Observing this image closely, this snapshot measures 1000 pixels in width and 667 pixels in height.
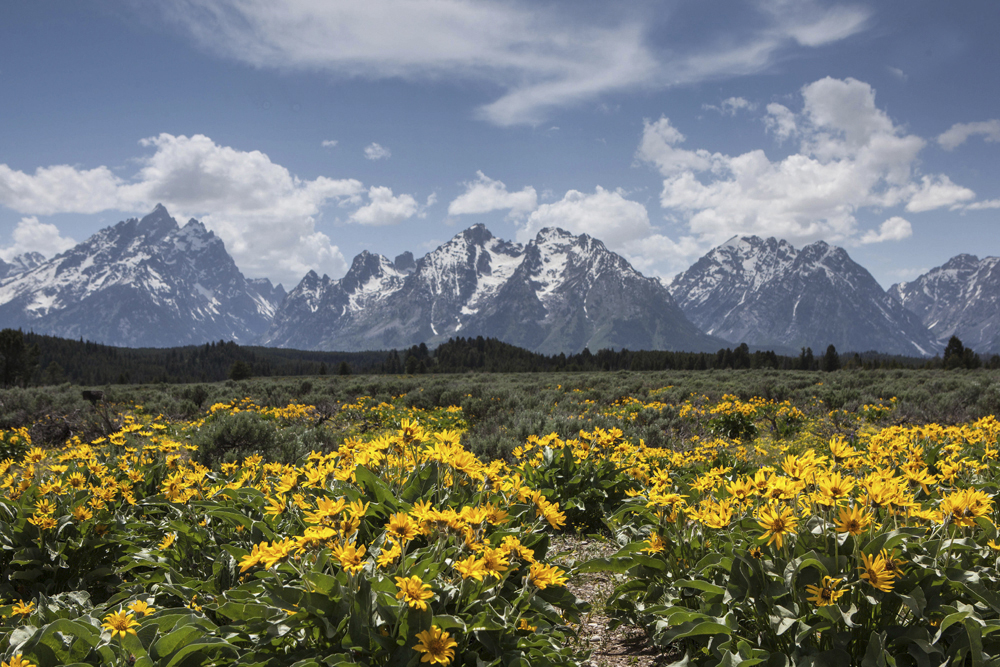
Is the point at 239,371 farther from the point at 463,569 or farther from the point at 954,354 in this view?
the point at 954,354

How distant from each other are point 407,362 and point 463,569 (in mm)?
78554

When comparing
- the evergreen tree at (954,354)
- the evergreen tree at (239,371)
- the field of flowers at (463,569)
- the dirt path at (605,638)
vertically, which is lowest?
the evergreen tree at (239,371)

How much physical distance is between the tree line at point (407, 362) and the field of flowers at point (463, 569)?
160 ft

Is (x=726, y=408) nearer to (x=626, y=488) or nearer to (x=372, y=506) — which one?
(x=626, y=488)

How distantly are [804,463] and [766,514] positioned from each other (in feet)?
1.32

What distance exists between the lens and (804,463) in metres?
2.28

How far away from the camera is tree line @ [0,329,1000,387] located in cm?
5111

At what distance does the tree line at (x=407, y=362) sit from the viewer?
5111cm

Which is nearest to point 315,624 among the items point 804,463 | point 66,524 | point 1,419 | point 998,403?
point 804,463

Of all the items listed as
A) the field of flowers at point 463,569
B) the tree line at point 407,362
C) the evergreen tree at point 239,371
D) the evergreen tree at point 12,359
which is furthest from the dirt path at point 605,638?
the evergreen tree at point 239,371

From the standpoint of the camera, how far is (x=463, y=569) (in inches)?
71.3

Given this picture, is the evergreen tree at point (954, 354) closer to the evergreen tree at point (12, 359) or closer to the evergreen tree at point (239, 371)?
the evergreen tree at point (239, 371)

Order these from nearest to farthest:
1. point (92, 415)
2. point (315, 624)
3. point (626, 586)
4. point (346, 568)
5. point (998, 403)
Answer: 1. point (346, 568)
2. point (315, 624)
3. point (626, 586)
4. point (92, 415)
5. point (998, 403)

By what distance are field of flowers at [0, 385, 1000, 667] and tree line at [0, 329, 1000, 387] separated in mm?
48775
